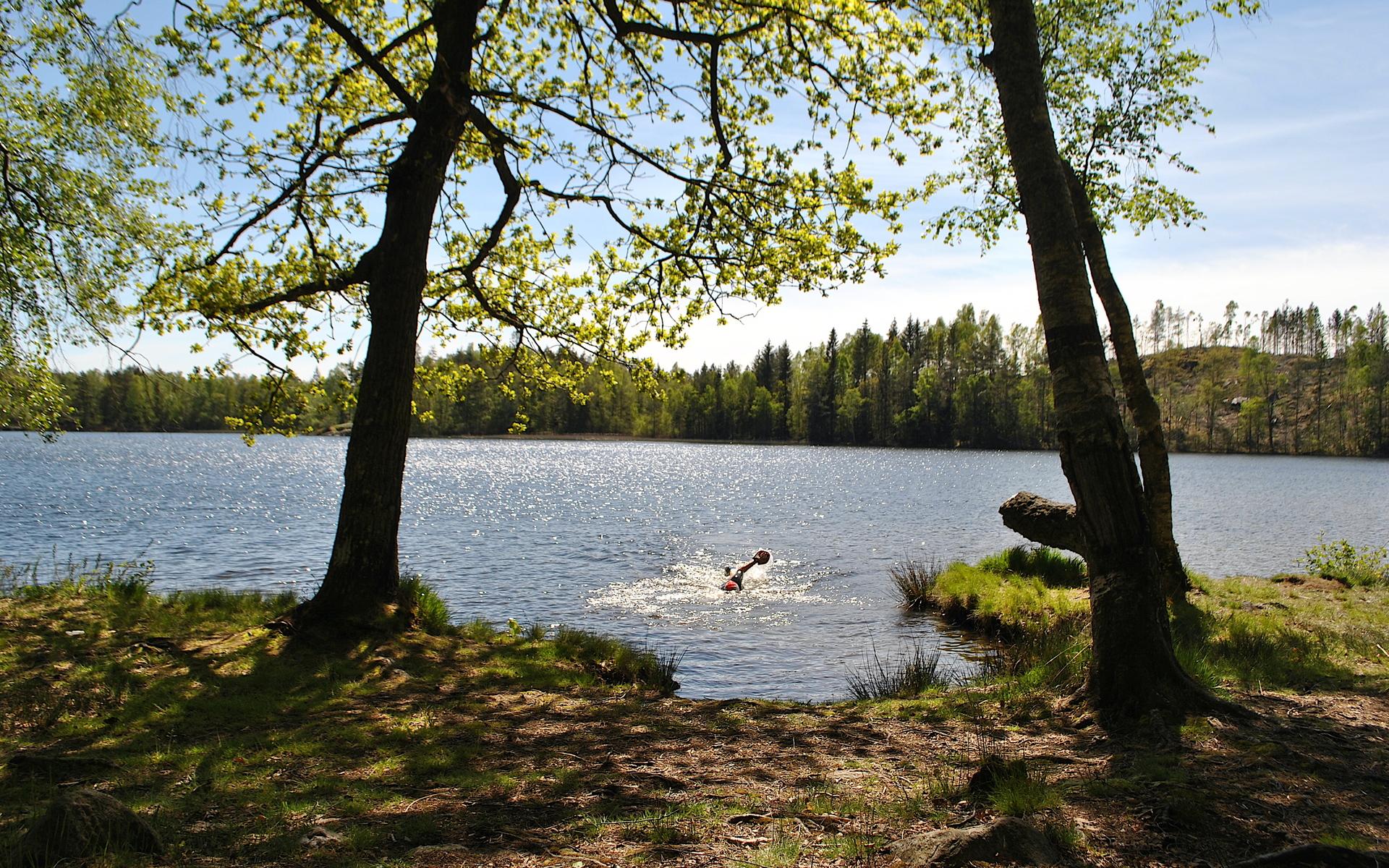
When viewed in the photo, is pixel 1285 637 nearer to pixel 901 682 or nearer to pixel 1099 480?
pixel 901 682

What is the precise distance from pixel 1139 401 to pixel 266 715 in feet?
39.0

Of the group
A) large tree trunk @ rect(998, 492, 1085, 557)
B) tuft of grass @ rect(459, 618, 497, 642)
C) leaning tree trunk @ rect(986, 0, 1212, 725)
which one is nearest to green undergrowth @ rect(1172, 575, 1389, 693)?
leaning tree trunk @ rect(986, 0, 1212, 725)

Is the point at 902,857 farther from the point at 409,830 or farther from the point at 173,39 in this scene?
the point at 173,39

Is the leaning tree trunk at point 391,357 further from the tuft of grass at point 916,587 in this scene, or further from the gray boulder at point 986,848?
the tuft of grass at point 916,587

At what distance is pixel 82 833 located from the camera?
10.6 feet

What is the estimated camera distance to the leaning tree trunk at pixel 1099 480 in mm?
5590

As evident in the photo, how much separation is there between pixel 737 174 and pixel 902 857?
29.3 ft

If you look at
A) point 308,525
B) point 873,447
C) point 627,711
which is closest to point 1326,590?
point 627,711

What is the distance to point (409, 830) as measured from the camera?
158 inches

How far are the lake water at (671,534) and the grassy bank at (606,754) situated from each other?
14.7 feet

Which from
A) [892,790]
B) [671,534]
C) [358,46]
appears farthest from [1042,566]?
[358,46]

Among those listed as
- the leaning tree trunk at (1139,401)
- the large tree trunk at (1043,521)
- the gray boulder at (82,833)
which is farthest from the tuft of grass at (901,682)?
the gray boulder at (82,833)

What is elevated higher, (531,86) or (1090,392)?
(531,86)

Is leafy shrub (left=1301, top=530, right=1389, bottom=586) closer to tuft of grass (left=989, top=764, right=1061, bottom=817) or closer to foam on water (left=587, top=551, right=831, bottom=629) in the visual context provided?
foam on water (left=587, top=551, right=831, bottom=629)
